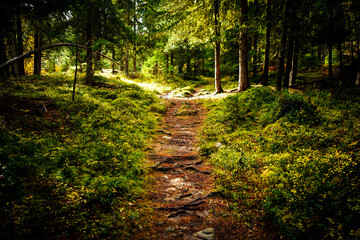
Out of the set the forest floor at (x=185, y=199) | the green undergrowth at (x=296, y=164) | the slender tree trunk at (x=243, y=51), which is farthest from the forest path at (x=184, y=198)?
the slender tree trunk at (x=243, y=51)

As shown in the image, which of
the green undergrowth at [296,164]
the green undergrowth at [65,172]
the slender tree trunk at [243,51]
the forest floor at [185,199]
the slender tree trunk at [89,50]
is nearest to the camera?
the green undergrowth at [65,172]

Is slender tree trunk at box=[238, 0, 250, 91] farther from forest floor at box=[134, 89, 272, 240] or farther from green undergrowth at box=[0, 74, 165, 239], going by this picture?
green undergrowth at box=[0, 74, 165, 239]

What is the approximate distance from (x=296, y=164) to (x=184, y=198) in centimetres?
308

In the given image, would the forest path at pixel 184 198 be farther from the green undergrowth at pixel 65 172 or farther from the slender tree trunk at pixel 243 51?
the slender tree trunk at pixel 243 51

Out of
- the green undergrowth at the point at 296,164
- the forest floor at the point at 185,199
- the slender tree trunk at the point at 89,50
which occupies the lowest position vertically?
the forest floor at the point at 185,199

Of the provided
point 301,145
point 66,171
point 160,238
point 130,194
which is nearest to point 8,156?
point 66,171

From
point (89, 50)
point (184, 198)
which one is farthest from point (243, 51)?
point (184, 198)

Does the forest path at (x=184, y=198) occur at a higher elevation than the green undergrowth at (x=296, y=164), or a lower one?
lower

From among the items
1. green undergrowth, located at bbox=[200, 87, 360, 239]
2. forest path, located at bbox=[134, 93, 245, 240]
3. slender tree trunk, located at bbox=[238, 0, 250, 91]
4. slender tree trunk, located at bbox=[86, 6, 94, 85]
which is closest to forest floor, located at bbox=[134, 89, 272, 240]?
forest path, located at bbox=[134, 93, 245, 240]

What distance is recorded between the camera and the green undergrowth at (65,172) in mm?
2752

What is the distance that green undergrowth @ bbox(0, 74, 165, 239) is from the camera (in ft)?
9.03

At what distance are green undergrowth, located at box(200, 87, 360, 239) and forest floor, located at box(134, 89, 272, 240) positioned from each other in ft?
1.24

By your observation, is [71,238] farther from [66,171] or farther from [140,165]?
[140,165]

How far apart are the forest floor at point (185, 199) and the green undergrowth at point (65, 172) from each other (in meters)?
0.54
